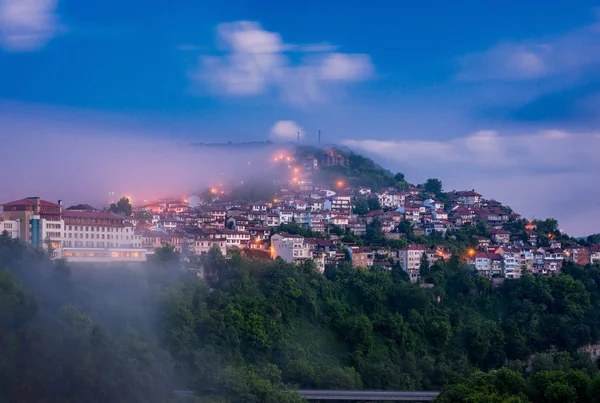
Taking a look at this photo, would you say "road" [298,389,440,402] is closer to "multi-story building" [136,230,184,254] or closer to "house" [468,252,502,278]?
"multi-story building" [136,230,184,254]

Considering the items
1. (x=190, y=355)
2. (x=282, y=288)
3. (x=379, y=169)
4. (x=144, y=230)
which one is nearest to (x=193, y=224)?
(x=144, y=230)

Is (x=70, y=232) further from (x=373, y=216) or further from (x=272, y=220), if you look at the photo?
(x=373, y=216)

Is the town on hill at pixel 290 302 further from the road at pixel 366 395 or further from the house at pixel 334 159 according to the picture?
the house at pixel 334 159

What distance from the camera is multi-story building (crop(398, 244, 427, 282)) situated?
2941cm

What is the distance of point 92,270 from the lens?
22172 mm

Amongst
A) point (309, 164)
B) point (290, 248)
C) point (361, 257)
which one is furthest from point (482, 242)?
point (309, 164)

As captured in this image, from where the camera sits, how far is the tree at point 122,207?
98.3 ft

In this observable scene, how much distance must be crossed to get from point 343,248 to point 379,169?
1836cm

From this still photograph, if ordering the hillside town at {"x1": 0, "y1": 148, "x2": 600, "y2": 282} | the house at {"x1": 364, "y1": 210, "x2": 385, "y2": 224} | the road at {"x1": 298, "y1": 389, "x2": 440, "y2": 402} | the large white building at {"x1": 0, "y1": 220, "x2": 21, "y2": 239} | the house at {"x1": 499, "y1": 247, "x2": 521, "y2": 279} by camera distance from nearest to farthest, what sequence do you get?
the road at {"x1": 298, "y1": 389, "x2": 440, "y2": 402} < the large white building at {"x1": 0, "y1": 220, "x2": 21, "y2": 239} < the hillside town at {"x1": 0, "y1": 148, "x2": 600, "y2": 282} < the house at {"x1": 499, "y1": 247, "x2": 521, "y2": 279} < the house at {"x1": 364, "y1": 210, "x2": 385, "y2": 224}

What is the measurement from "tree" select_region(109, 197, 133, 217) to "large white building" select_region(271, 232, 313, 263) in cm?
620

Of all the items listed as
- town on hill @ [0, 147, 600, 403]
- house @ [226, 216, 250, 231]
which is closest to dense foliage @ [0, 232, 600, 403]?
town on hill @ [0, 147, 600, 403]

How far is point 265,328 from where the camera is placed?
22719mm

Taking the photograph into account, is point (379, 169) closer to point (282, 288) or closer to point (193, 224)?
point (193, 224)

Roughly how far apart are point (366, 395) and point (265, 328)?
16.4 ft
